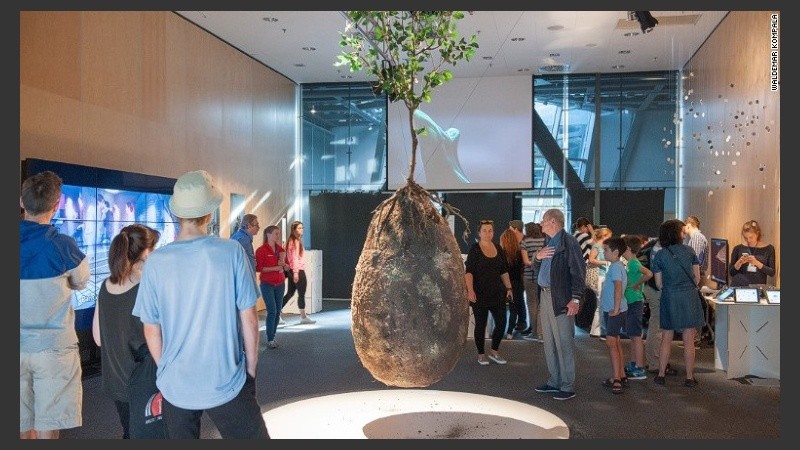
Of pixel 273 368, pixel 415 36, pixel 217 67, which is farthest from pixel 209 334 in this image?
pixel 217 67

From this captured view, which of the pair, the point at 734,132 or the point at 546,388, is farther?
the point at 734,132

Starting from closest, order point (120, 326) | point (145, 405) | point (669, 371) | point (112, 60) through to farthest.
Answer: point (145, 405) < point (120, 326) < point (669, 371) < point (112, 60)

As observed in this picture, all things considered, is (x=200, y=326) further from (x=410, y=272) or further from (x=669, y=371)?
(x=669, y=371)

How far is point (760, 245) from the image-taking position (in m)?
6.08

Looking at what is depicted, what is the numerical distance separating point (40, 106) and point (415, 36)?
3.81 meters

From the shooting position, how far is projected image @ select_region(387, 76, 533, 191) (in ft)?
38.0

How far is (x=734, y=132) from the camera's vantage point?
7328 millimetres

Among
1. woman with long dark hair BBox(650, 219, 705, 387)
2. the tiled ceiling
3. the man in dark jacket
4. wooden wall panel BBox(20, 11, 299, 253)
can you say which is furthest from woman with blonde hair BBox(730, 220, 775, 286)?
wooden wall panel BBox(20, 11, 299, 253)

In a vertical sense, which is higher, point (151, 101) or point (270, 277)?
point (151, 101)

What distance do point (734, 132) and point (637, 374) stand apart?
131 inches

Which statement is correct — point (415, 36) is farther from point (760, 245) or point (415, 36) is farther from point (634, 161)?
point (634, 161)

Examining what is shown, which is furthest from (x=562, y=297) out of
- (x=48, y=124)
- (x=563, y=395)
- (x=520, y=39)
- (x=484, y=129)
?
(x=484, y=129)

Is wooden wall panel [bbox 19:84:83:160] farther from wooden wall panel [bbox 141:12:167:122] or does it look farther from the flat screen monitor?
the flat screen monitor

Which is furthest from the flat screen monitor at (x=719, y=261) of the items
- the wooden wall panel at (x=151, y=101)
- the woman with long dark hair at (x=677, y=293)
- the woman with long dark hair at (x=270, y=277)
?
the wooden wall panel at (x=151, y=101)
